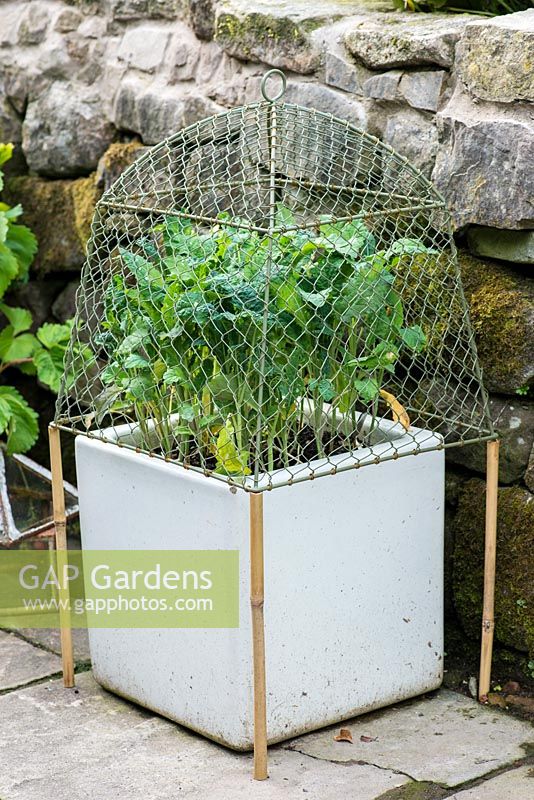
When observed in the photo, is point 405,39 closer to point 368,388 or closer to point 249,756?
point 368,388

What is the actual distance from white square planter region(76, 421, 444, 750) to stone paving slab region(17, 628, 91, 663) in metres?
0.30

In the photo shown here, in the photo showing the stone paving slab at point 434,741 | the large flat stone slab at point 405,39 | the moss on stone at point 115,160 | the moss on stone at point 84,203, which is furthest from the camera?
the moss on stone at point 84,203

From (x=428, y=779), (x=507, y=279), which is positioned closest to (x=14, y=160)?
(x=507, y=279)

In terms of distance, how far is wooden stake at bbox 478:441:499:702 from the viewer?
267 centimetres

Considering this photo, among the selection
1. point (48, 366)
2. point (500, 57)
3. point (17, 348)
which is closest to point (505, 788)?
point (500, 57)

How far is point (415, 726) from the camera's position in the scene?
105 inches

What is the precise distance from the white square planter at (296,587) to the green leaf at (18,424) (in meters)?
0.70

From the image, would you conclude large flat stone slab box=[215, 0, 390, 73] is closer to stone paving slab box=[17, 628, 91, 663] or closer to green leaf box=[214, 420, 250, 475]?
green leaf box=[214, 420, 250, 475]

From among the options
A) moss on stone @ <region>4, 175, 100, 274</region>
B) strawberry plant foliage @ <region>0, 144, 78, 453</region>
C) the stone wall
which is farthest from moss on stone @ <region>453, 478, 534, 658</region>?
moss on stone @ <region>4, 175, 100, 274</region>

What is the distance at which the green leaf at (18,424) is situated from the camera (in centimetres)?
344

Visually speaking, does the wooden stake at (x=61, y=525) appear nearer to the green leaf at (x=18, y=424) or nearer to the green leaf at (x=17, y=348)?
the green leaf at (x=18, y=424)

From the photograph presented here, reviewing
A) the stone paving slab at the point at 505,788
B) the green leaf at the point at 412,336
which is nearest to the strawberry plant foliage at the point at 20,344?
the green leaf at the point at 412,336

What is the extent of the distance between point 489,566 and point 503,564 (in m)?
0.12

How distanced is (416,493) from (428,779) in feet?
2.05
